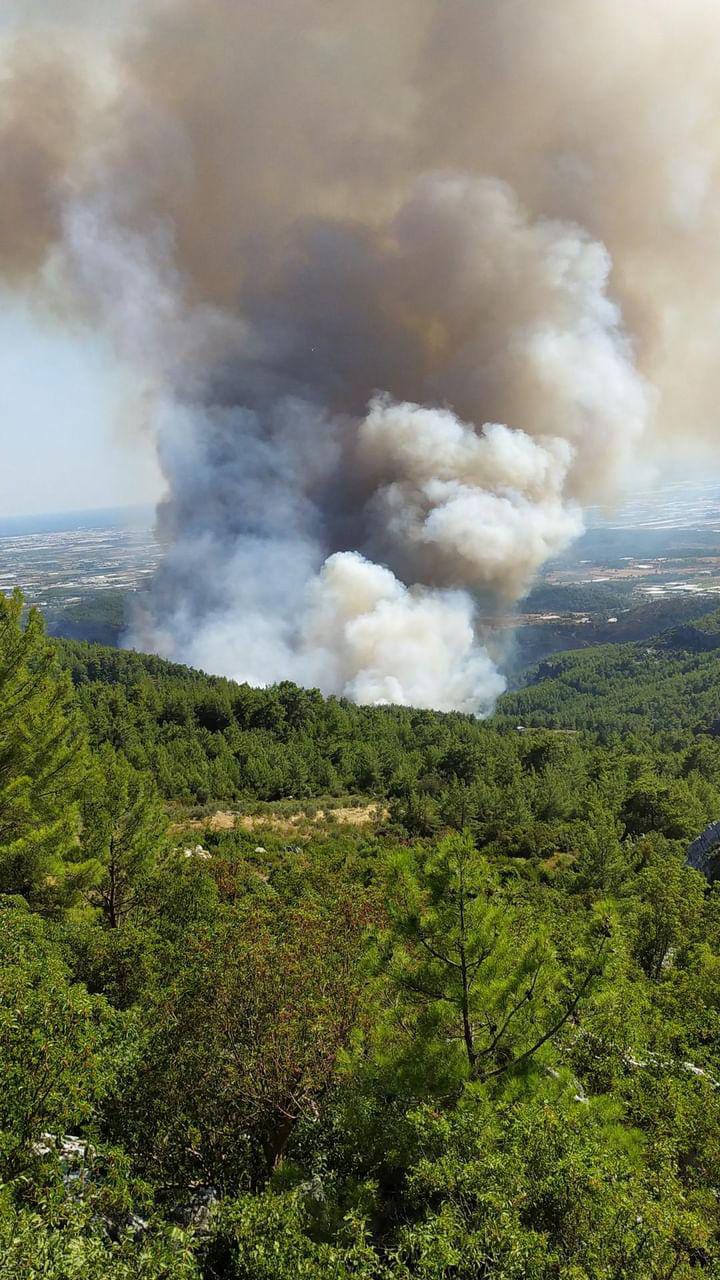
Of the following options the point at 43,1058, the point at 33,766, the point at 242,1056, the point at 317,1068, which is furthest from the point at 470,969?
the point at 33,766

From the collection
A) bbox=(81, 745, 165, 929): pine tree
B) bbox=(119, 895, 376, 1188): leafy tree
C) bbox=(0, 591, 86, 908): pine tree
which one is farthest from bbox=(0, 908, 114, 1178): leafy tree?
bbox=(81, 745, 165, 929): pine tree

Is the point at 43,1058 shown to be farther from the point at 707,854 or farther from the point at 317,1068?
the point at 707,854

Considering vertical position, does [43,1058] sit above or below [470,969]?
above

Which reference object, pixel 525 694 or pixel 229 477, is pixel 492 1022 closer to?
pixel 229 477

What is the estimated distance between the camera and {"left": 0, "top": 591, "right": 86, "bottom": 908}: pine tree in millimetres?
10742

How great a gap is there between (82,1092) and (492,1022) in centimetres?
432

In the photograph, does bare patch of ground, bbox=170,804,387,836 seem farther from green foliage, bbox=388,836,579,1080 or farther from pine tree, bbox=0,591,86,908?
green foliage, bbox=388,836,579,1080

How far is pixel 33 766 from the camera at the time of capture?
36.9 feet

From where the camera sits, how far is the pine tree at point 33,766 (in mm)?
10742

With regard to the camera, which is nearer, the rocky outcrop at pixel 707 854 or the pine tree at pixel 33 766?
the pine tree at pixel 33 766

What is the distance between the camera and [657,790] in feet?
136

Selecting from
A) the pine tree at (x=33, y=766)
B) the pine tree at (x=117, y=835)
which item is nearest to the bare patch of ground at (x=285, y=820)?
the pine tree at (x=117, y=835)

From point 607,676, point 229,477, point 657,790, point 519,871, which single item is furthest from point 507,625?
point 519,871

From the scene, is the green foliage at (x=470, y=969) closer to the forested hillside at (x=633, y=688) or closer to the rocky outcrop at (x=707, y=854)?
the rocky outcrop at (x=707, y=854)
